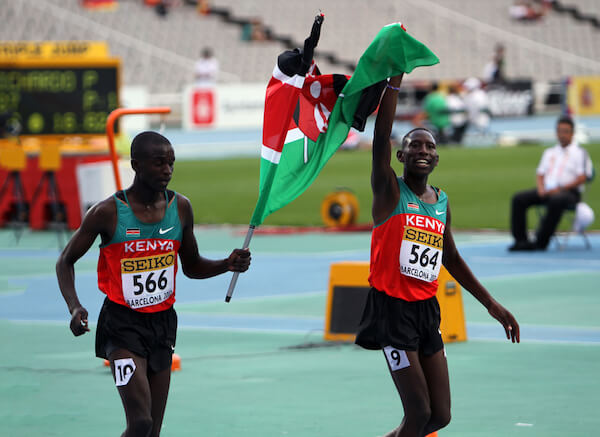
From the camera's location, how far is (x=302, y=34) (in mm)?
54344

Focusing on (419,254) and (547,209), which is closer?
(419,254)

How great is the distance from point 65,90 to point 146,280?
52.3ft

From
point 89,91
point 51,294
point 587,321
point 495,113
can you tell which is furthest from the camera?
point 495,113

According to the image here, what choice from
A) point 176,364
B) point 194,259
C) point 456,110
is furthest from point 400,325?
point 456,110

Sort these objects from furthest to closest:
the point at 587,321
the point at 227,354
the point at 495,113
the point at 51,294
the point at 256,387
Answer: the point at 495,113 → the point at 51,294 → the point at 587,321 → the point at 227,354 → the point at 256,387

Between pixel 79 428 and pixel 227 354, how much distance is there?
255 centimetres

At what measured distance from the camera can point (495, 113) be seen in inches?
1858

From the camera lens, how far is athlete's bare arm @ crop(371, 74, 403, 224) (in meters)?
5.81

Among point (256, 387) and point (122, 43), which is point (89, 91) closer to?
point (256, 387)

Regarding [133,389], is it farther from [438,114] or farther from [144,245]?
[438,114]

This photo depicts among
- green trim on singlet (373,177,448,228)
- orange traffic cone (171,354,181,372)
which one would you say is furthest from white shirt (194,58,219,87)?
green trim on singlet (373,177,448,228)

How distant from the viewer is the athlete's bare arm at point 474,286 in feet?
20.2

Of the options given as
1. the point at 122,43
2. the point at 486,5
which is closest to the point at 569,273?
the point at 122,43

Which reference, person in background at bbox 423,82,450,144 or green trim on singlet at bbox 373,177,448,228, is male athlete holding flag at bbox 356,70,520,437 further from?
person in background at bbox 423,82,450,144
